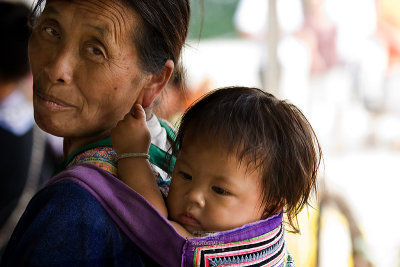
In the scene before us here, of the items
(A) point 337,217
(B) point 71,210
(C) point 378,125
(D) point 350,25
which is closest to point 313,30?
(D) point 350,25

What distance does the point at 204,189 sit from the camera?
1.22 meters

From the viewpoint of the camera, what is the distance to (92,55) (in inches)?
53.4

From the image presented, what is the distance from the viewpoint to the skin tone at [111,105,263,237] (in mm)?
1215

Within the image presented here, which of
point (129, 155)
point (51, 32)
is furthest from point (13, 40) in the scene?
point (129, 155)

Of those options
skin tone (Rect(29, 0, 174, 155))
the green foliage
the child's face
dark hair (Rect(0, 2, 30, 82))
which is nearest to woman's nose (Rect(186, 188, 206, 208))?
the child's face

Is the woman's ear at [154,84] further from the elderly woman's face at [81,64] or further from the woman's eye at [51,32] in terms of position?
the woman's eye at [51,32]

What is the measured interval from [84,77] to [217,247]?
19.8 inches

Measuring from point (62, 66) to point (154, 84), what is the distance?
0.84ft

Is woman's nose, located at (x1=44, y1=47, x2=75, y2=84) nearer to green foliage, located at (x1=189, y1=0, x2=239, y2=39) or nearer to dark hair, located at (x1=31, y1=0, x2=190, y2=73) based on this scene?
dark hair, located at (x1=31, y1=0, x2=190, y2=73)

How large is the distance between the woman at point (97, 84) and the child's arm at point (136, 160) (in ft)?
0.13

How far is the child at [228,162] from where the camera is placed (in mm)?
1219

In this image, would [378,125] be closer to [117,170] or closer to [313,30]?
[313,30]

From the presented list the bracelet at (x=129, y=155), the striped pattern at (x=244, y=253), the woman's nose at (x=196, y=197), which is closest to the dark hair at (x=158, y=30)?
the bracelet at (x=129, y=155)

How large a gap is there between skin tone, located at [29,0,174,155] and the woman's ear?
47mm
